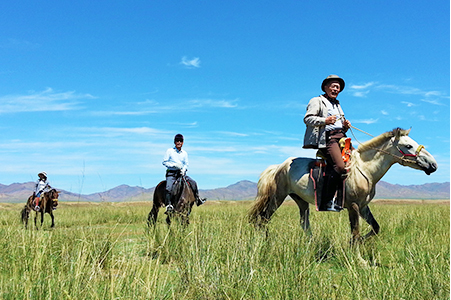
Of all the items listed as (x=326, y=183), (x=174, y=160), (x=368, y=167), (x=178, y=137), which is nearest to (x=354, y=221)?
(x=326, y=183)

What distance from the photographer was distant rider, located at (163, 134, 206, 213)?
25.1 feet

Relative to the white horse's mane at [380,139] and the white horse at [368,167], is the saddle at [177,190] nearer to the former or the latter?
the white horse at [368,167]

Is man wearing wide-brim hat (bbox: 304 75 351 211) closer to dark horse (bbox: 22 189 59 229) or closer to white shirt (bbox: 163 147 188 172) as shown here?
white shirt (bbox: 163 147 188 172)

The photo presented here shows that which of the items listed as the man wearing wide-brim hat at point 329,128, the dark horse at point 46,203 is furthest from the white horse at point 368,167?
the dark horse at point 46,203

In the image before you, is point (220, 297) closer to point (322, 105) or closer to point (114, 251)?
point (114, 251)

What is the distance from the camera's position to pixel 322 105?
591cm

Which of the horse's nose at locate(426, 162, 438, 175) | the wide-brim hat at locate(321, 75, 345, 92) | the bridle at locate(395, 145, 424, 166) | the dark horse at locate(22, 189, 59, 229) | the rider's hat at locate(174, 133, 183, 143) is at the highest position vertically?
the wide-brim hat at locate(321, 75, 345, 92)

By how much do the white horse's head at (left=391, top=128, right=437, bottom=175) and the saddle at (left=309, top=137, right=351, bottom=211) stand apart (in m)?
0.70

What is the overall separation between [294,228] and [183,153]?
361 centimetres

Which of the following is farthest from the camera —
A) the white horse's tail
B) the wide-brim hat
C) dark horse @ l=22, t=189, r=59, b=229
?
dark horse @ l=22, t=189, r=59, b=229

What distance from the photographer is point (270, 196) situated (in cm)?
690

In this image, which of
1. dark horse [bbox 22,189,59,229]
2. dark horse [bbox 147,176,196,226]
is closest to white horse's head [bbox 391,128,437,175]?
dark horse [bbox 147,176,196,226]

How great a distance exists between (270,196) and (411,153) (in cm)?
250

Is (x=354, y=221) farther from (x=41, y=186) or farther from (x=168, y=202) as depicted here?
(x=41, y=186)
